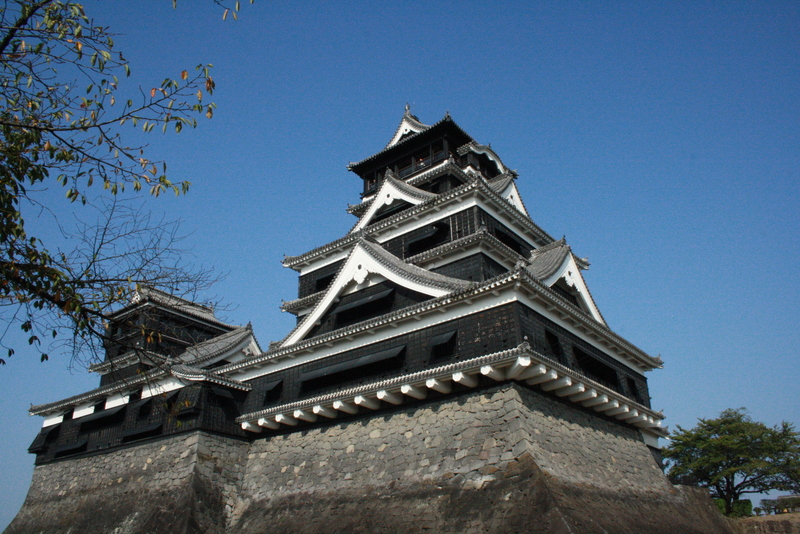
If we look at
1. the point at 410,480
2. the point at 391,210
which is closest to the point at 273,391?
the point at 410,480

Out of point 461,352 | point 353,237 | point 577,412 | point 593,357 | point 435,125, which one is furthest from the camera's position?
point 435,125

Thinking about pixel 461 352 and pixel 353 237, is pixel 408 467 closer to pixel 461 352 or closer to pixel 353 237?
pixel 461 352

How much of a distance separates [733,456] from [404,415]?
29851mm

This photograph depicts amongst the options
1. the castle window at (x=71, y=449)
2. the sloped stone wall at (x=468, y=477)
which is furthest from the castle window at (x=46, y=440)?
the sloped stone wall at (x=468, y=477)

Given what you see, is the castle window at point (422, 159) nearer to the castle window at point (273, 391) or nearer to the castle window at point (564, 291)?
the castle window at point (564, 291)

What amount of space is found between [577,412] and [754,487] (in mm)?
25876

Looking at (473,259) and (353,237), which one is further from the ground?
(353,237)

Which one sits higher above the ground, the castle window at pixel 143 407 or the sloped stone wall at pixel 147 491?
the castle window at pixel 143 407

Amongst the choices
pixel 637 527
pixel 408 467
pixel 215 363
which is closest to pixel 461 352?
pixel 408 467

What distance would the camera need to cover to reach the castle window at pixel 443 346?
16.1 m

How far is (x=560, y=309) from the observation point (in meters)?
16.9

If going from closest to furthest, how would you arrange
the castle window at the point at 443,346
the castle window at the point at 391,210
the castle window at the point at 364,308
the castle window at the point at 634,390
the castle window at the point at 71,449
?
the castle window at the point at 443,346 < the castle window at the point at 364,308 < the castle window at the point at 634,390 < the castle window at the point at 71,449 < the castle window at the point at 391,210

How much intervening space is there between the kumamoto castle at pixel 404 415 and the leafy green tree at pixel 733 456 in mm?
17331

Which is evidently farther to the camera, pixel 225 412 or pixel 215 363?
pixel 215 363
